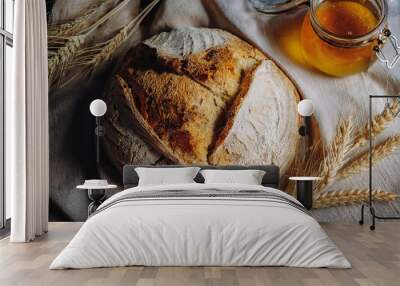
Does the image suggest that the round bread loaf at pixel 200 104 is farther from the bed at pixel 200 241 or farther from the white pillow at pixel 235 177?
the bed at pixel 200 241

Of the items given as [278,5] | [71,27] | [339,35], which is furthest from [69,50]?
[339,35]

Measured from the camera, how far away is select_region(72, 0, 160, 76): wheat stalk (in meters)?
7.33

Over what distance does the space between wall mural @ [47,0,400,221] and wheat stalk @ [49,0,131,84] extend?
1 centimetres

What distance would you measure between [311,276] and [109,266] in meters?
1.48

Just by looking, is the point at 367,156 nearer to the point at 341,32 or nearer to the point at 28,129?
the point at 341,32

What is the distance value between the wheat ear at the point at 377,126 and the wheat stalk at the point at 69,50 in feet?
11.0

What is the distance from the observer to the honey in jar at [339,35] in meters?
7.13

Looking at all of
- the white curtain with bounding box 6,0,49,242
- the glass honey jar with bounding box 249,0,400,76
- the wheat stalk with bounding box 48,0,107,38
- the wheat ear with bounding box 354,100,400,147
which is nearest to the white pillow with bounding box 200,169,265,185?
the wheat ear with bounding box 354,100,400,147

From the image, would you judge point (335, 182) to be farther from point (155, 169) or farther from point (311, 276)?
point (311, 276)

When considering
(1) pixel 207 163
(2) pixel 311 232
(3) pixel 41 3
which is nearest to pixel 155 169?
(1) pixel 207 163

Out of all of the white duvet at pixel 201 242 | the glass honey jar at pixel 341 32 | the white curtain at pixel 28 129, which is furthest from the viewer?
the glass honey jar at pixel 341 32

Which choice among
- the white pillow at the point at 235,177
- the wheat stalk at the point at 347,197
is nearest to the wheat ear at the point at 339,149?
the wheat stalk at the point at 347,197

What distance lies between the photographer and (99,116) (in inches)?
278

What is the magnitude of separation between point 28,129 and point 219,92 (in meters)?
2.46
